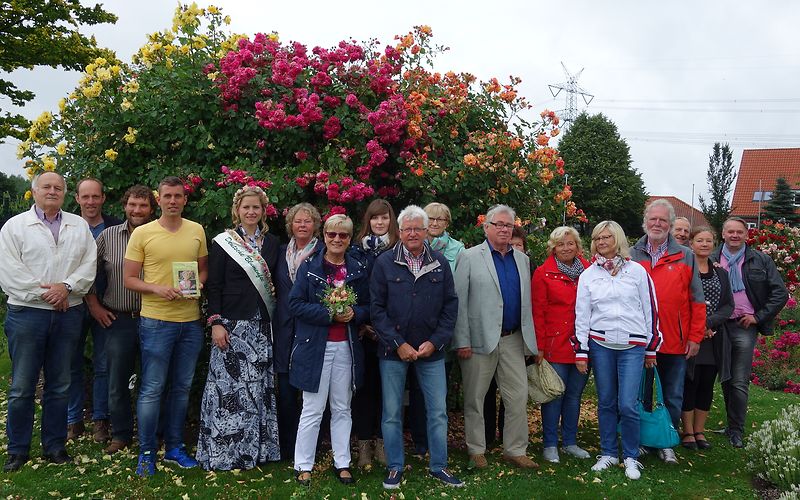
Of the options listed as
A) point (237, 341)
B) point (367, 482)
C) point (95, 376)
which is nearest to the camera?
point (367, 482)

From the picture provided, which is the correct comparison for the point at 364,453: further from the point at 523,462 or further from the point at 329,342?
the point at 523,462

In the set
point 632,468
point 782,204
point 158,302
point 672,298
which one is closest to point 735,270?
point 672,298

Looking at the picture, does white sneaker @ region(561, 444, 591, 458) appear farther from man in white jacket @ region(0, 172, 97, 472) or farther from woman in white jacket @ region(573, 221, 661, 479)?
man in white jacket @ region(0, 172, 97, 472)

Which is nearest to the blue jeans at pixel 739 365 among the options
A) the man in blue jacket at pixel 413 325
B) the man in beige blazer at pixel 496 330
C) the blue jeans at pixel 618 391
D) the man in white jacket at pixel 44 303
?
the blue jeans at pixel 618 391

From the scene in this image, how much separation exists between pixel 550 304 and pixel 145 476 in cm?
348

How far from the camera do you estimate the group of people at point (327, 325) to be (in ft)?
14.8

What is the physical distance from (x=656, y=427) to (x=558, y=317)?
1.23 meters

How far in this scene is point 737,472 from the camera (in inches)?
202

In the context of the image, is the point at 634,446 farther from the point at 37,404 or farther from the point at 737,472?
the point at 37,404

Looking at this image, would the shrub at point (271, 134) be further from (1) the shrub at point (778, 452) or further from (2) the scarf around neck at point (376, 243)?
(1) the shrub at point (778, 452)

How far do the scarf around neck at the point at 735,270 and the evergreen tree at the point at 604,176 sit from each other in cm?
2762

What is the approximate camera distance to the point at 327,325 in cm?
444

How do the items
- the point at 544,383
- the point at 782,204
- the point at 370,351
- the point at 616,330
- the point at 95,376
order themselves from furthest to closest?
the point at 782,204
the point at 95,376
the point at 544,383
the point at 370,351
the point at 616,330

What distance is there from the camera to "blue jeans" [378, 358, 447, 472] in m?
4.55
